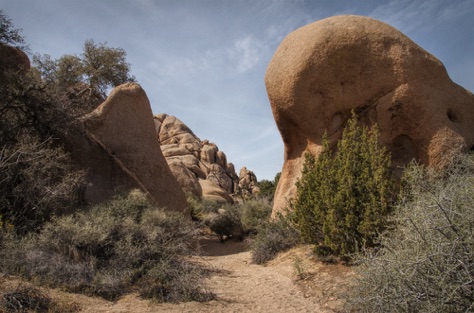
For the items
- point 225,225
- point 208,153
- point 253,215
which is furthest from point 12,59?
point 208,153

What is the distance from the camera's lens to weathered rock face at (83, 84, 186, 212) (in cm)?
1066

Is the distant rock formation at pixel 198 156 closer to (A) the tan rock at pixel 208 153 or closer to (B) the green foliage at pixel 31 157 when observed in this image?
(A) the tan rock at pixel 208 153

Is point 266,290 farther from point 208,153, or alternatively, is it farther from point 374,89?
point 208,153

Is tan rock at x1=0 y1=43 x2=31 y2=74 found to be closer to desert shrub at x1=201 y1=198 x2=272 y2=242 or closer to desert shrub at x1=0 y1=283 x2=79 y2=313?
desert shrub at x1=0 y1=283 x2=79 y2=313

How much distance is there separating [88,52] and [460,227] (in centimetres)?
1908

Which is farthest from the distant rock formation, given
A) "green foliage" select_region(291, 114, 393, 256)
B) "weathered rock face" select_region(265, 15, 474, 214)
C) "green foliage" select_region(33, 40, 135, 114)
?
"green foliage" select_region(291, 114, 393, 256)

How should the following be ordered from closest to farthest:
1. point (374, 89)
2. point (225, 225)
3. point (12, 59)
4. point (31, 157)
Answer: point (31, 157)
point (374, 89)
point (12, 59)
point (225, 225)

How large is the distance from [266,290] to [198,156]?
29.2 metres

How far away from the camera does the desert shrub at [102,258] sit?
16.3 ft

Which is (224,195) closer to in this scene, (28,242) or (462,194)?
(28,242)

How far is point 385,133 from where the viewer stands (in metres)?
8.53

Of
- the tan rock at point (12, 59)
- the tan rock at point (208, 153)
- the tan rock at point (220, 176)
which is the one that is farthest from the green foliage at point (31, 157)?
the tan rock at point (208, 153)

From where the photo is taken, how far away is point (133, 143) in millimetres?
11336

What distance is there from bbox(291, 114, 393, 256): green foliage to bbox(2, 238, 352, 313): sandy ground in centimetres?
58
